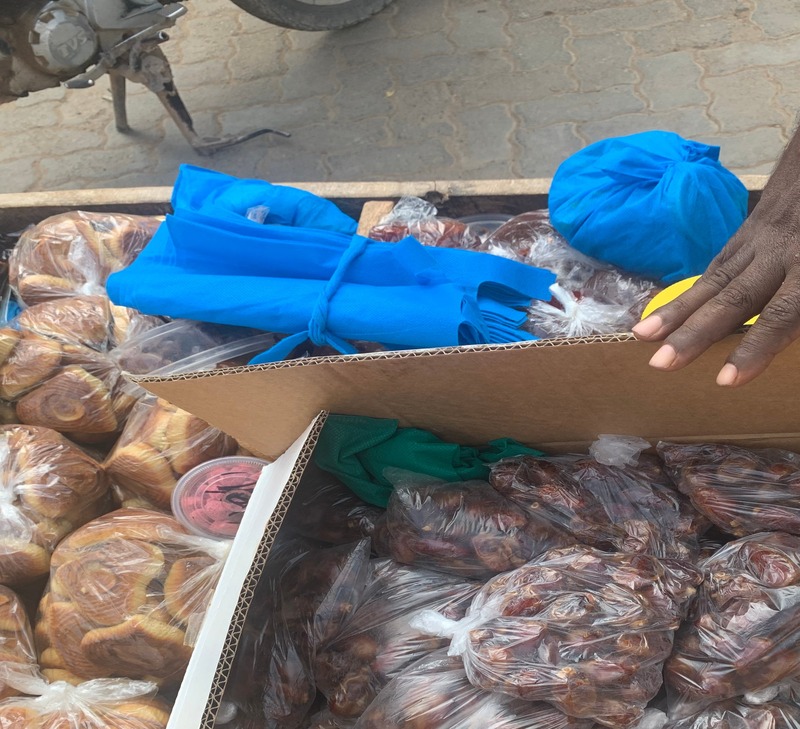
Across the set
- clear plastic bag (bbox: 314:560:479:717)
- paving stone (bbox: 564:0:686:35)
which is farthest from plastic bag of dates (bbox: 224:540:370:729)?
paving stone (bbox: 564:0:686:35)

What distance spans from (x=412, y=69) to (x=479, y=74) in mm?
424

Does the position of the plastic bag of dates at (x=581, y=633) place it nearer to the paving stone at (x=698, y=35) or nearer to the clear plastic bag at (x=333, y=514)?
the clear plastic bag at (x=333, y=514)

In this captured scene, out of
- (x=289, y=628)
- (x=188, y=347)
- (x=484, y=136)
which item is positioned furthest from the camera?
(x=484, y=136)

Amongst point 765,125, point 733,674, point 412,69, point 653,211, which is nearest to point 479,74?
point 412,69

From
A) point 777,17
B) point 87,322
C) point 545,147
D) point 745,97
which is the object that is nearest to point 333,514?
point 87,322

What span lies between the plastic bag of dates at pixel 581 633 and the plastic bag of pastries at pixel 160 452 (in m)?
0.86

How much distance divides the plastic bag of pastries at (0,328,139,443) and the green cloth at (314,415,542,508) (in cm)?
80

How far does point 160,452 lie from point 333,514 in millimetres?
529

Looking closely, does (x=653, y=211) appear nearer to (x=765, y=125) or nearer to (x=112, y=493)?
(x=112, y=493)

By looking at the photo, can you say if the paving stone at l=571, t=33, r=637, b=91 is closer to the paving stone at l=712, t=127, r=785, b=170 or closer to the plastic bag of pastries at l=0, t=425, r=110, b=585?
the paving stone at l=712, t=127, r=785, b=170

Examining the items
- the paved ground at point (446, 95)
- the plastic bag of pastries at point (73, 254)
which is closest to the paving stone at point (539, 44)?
the paved ground at point (446, 95)

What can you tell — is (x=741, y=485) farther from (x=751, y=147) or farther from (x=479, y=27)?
(x=479, y=27)

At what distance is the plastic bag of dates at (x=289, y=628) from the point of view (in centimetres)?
131

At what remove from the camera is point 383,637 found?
1314mm
